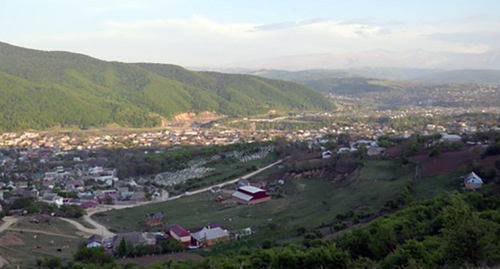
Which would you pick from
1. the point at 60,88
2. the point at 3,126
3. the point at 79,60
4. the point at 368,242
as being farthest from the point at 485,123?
the point at 79,60

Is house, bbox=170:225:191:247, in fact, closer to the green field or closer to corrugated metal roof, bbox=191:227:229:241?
corrugated metal roof, bbox=191:227:229:241

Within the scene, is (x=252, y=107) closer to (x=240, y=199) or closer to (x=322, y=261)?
(x=240, y=199)

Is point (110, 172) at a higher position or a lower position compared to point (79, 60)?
lower

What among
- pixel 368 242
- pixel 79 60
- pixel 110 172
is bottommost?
pixel 110 172

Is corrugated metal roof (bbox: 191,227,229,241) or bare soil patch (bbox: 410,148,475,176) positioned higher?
bare soil patch (bbox: 410,148,475,176)

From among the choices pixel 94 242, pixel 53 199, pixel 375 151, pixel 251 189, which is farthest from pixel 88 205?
pixel 375 151

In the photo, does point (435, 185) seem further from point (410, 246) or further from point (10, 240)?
point (10, 240)

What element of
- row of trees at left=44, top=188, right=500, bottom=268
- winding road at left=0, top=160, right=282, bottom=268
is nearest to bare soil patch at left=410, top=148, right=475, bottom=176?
row of trees at left=44, top=188, right=500, bottom=268
